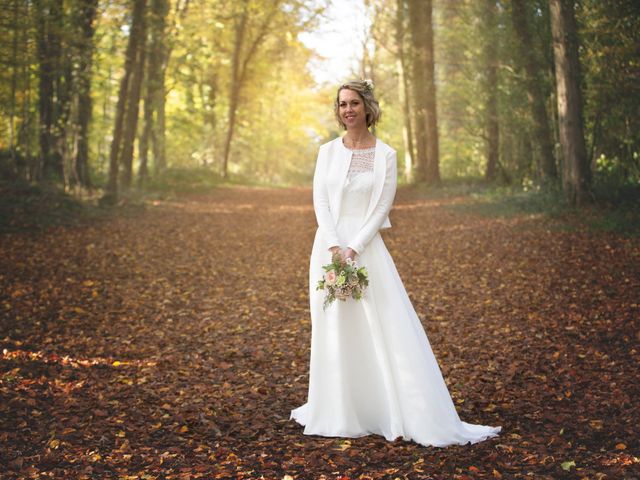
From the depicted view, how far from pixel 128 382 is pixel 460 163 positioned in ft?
89.3

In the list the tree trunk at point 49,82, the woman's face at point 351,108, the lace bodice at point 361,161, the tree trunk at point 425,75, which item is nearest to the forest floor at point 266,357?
the lace bodice at point 361,161

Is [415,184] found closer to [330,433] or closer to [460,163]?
[460,163]

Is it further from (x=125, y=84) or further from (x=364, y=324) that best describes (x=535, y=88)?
(x=364, y=324)

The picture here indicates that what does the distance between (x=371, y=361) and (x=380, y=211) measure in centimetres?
104

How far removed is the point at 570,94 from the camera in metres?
13.7

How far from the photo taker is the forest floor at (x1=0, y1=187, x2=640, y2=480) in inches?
163

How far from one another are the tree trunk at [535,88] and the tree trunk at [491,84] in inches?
37.2

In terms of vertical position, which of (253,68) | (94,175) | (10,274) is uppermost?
(253,68)

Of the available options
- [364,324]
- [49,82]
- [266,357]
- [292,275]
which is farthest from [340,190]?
[49,82]

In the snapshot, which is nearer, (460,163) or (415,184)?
(415,184)

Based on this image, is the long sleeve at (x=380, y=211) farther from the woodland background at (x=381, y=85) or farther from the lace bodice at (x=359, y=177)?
the woodland background at (x=381, y=85)

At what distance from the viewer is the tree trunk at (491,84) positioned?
2005 cm

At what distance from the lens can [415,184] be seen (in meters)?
28.6

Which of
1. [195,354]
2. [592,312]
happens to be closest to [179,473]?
[195,354]
